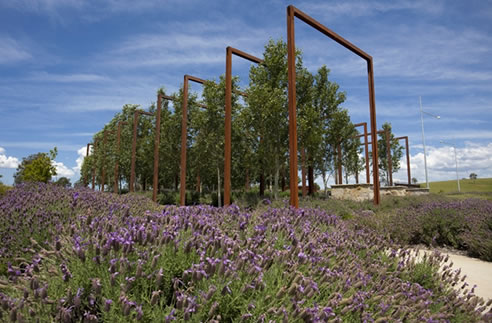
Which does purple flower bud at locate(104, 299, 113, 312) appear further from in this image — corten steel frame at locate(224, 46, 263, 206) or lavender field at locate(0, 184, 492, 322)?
corten steel frame at locate(224, 46, 263, 206)

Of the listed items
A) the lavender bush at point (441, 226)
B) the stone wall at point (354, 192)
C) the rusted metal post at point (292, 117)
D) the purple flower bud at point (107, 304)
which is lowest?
the lavender bush at point (441, 226)

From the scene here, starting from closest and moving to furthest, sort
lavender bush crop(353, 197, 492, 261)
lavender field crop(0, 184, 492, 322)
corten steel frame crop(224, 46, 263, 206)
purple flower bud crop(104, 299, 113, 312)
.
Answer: purple flower bud crop(104, 299, 113, 312), lavender field crop(0, 184, 492, 322), lavender bush crop(353, 197, 492, 261), corten steel frame crop(224, 46, 263, 206)

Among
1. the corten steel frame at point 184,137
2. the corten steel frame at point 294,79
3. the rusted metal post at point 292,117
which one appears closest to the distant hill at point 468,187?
the corten steel frame at point 294,79

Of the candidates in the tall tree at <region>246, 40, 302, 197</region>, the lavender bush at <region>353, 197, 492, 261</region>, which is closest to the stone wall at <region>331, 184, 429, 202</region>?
the tall tree at <region>246, 40, 302, 197</region>

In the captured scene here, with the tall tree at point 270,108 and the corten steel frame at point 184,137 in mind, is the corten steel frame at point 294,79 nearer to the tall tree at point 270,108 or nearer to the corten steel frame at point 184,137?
the tall tree at point 270,108

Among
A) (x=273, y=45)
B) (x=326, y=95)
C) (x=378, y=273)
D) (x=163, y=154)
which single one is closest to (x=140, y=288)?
(x=378, y=273)

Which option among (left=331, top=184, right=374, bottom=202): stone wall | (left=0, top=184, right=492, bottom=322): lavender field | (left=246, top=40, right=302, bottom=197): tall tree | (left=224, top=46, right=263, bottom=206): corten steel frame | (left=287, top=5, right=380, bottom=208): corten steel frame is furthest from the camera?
(left=331, top=184, right=374, bottom=202): stone wall

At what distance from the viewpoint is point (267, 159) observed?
15555 mm

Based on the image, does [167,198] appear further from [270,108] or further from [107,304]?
[107,304]

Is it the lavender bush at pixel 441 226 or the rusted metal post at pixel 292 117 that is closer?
the lavender bush at pixel 441 226

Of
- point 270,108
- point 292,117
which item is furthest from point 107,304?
point 270,108

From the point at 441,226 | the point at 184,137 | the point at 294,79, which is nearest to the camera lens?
the point at 441,226

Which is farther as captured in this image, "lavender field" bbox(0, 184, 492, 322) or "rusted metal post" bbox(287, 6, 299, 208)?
"rusted metal post" bbox(287, 6, 299, 208)

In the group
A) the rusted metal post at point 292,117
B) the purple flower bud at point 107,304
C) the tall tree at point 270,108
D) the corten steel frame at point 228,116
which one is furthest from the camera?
the tall tree at point 270,108
